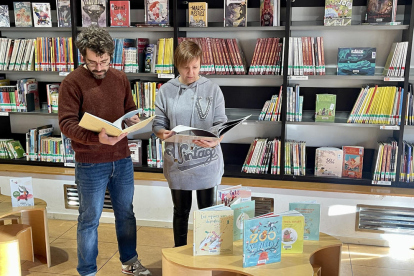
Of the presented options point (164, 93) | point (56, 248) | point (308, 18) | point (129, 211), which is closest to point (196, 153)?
point (164, 93)

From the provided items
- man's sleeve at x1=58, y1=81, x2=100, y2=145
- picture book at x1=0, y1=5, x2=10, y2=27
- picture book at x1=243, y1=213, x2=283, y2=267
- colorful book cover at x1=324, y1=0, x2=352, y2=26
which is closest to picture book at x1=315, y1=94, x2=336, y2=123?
colorful book cover at x1=324, y1=0, x2=352, y2=26

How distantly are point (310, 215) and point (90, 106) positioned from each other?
1.38m

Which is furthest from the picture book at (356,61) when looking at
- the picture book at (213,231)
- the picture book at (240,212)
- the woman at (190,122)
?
the picture book at (213,231)

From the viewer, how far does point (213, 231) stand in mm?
2072

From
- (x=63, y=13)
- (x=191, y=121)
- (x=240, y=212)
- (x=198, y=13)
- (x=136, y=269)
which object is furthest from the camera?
(x=63, y=13)

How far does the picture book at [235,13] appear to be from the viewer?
3.53 meters

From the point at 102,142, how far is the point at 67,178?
1751 millimetres

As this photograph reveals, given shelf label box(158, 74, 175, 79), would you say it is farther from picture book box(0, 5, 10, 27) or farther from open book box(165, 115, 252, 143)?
picture book box(0, 5, 10, 27)

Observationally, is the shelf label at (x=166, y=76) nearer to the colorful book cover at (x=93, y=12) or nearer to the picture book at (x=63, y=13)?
the colorful book cover at (x=93, y=12)

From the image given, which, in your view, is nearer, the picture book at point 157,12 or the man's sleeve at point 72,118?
the man's sleeve at point 72,118

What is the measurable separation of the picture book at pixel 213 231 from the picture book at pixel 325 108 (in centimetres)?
176

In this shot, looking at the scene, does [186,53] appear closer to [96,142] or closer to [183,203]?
[96,142]

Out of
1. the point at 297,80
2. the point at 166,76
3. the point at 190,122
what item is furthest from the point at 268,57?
the point at 190,122

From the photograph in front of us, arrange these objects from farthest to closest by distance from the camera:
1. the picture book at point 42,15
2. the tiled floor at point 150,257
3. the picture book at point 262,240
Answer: the picture book at point 42,15 → the tiled floor at point 150,257 → the picture book at point 262,240
